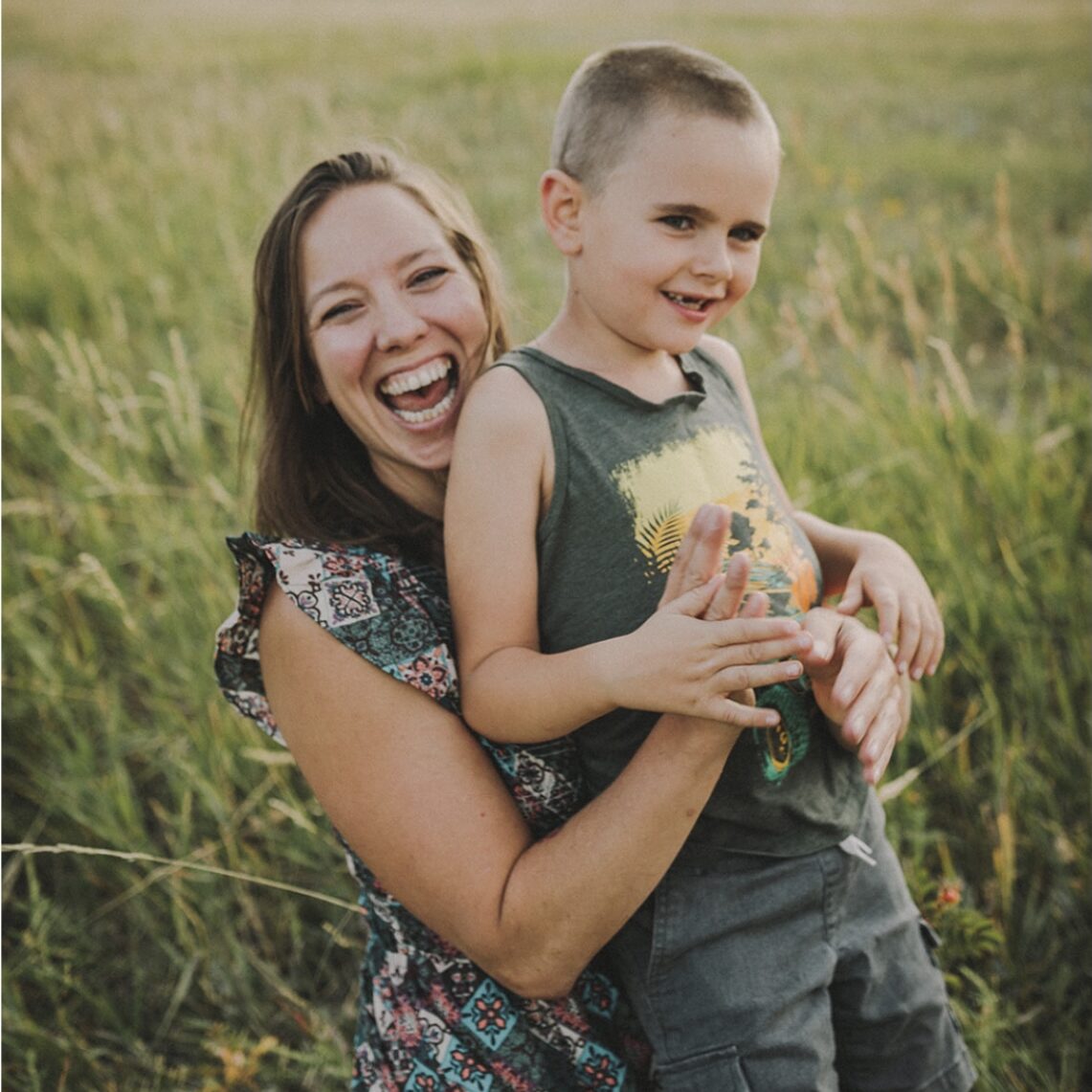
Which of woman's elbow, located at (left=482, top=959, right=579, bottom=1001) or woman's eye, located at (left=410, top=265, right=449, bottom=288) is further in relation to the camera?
woman's eye, located at (left=410, top=265, right=449, bottom=288)

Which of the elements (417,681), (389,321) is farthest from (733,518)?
(389,321)

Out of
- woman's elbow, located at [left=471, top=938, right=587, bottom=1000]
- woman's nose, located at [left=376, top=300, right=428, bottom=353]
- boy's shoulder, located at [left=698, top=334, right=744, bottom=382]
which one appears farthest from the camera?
boy's shoulder, located at [left=698, top=334, right=744, bottom=382]

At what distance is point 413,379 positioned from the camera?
1549mm

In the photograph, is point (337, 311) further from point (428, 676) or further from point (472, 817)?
point (472, 817)

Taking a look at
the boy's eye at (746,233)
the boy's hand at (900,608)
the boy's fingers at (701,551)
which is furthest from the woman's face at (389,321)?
the boy's hand at (900,608)

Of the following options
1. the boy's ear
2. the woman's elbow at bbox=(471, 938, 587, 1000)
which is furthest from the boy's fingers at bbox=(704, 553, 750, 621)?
the boy's ear

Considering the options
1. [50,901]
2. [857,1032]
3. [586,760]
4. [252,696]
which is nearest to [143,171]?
[50,901]

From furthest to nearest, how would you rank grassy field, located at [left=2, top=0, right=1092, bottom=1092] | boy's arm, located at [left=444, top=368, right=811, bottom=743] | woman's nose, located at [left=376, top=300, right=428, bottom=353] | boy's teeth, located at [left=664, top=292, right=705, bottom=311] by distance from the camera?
grassy field, located at [left=2, top=0, right=1092, bottom=1092] → woman's nose, located at [left=376, top=300, right=428, bottom=353] → boy's teeth, located at [left=664, top=292, right=705, bottom=311] → boy's arm, located at [left=444, top=368, right=811, bottom=743]

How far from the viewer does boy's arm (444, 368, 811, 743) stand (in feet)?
3.84

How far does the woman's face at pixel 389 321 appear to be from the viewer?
1539 millimetres

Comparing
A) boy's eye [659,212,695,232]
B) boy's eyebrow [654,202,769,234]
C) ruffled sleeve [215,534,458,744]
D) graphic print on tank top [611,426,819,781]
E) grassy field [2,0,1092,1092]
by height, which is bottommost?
grassy field [2,0,1092,1092]

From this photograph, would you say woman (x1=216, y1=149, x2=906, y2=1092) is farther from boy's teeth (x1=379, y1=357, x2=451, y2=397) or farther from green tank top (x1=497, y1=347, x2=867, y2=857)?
green tank top (x1=497, y1=347, x2=867, y2=857)

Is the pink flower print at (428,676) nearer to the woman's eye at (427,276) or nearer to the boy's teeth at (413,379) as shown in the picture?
the boy's teeth at (413,379)

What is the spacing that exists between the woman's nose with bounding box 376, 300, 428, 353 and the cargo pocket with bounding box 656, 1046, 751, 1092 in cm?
107
